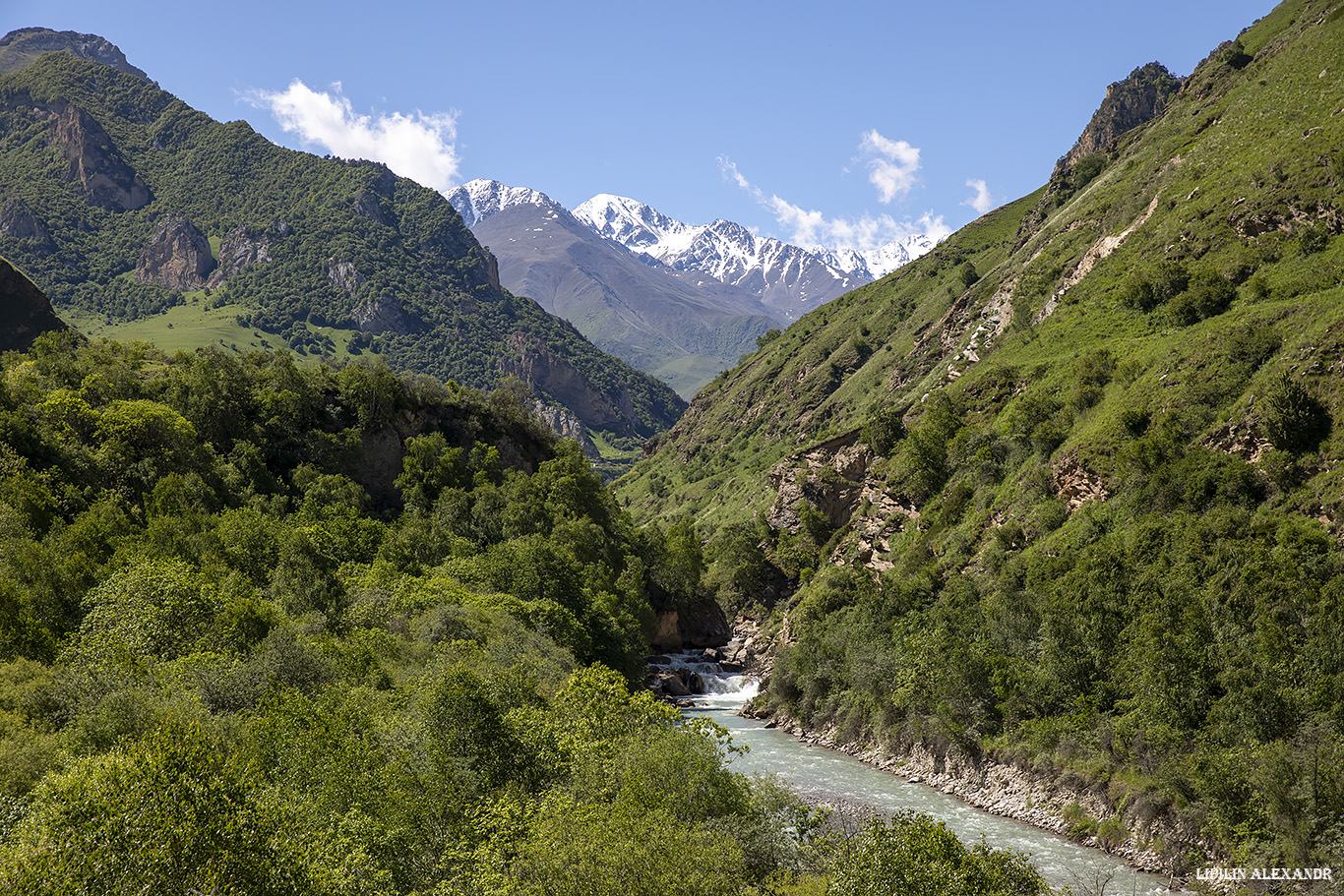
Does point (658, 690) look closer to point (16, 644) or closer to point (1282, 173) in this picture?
point (16, 644)

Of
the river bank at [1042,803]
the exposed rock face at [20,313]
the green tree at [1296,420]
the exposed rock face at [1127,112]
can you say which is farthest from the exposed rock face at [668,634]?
the exposed rock face at [1127,112]

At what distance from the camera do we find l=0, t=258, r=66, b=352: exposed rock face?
105438 mm

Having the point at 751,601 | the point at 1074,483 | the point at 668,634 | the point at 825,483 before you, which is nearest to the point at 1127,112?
the point at 825,483

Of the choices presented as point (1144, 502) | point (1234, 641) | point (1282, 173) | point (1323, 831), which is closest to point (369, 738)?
point (1323, 831)

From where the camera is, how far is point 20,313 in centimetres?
10800

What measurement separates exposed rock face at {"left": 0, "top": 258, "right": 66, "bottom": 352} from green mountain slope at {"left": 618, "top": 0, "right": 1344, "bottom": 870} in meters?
98.7

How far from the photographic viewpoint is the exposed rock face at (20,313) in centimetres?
10544

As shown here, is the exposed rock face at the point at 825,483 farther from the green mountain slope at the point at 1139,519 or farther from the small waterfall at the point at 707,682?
the small waterfall at the point at 707,682

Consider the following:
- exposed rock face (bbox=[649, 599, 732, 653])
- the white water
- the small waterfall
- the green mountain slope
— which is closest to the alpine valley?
the green mountain slope

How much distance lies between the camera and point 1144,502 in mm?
62000

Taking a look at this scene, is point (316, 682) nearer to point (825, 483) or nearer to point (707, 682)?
point (707, 682)

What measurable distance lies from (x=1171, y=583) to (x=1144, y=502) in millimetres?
8927

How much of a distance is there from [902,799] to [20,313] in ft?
399

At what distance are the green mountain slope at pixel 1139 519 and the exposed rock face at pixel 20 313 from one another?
324ft
